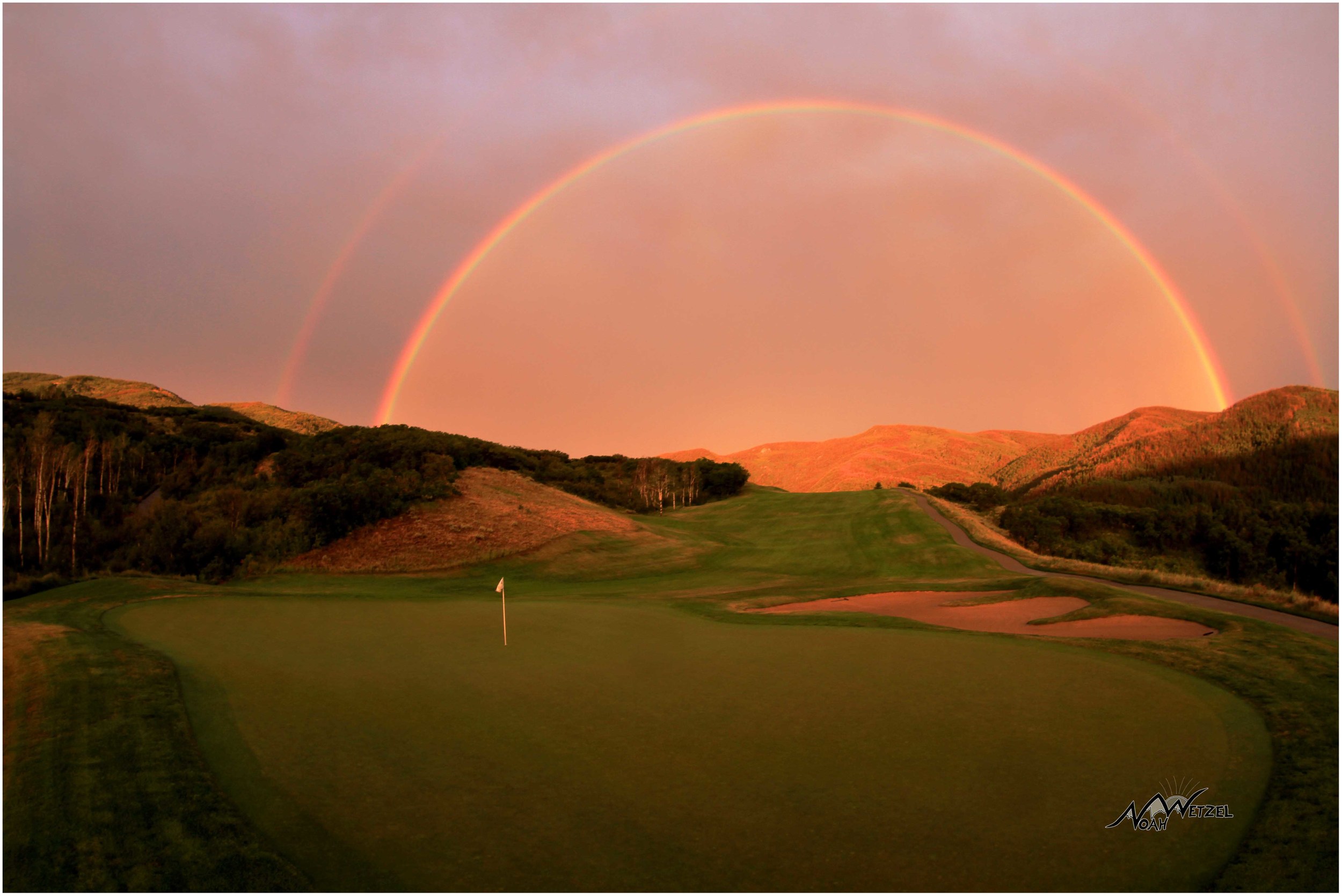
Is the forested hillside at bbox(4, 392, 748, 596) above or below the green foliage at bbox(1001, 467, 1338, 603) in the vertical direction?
above

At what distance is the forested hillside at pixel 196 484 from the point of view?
31297 mm

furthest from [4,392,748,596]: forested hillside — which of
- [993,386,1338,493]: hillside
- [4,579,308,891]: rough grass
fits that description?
[993,386,1338,493]: hillside

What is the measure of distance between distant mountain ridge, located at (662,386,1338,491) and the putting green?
364 ft

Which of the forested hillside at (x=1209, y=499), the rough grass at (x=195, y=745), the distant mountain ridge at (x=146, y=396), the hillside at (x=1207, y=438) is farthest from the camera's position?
the distant mountain ridge at (x=146, y=396)

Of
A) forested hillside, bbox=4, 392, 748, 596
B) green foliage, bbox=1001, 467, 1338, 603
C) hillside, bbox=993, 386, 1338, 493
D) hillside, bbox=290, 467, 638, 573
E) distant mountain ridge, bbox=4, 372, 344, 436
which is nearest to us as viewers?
forested hillside, bbox=4, 392, 748, 596

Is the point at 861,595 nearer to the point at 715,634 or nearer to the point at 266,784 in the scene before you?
the point at 715,634

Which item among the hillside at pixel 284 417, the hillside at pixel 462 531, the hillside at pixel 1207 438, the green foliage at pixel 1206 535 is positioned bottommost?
the green foliage at pixel 1206 535

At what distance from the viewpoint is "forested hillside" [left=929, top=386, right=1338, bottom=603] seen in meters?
59.7

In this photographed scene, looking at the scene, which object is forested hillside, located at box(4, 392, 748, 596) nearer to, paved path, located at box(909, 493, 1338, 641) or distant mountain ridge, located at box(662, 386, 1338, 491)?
paved path, located at box(909, 493, 1338, 641)

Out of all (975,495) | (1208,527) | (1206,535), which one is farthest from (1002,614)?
(975,495)

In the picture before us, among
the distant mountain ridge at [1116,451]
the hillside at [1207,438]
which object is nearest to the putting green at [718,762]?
the hillside at [1207,438]

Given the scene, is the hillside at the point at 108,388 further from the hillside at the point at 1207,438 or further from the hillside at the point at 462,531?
the hillside at the point at 1207,438

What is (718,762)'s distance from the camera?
20.4 feet

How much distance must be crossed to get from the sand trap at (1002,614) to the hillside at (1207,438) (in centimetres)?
9488
